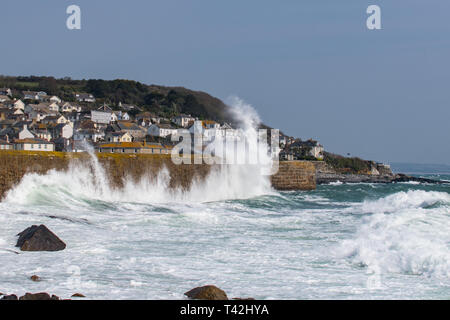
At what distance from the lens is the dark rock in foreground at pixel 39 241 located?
1063 cm

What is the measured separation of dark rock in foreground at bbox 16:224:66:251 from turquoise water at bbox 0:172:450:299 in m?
0.27

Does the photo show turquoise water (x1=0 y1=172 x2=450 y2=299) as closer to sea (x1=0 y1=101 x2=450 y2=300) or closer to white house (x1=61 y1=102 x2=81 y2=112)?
sea (x1=0 y1=101 x2=450 y2=300)

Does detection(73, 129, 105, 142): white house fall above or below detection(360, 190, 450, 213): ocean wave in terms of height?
above

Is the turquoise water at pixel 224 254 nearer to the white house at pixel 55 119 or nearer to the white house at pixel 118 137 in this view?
the white house at pixel 118 137

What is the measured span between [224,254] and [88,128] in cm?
6144

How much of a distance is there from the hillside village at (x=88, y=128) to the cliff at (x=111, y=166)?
16.8m

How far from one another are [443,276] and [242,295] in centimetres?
380

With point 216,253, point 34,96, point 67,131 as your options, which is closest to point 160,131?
point 67,131

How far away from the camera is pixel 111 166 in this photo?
22906 millimetres

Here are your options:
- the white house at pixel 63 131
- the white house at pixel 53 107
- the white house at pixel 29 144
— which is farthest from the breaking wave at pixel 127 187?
the white house at pixel 53 107

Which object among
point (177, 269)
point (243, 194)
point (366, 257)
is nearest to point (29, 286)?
point (177, 269)

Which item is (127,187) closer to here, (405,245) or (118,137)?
(405,245)

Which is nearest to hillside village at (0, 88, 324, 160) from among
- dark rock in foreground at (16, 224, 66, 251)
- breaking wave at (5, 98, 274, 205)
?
breaking wave at (5, 98, 274, 205)

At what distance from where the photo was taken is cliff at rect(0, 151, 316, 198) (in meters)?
18.4
